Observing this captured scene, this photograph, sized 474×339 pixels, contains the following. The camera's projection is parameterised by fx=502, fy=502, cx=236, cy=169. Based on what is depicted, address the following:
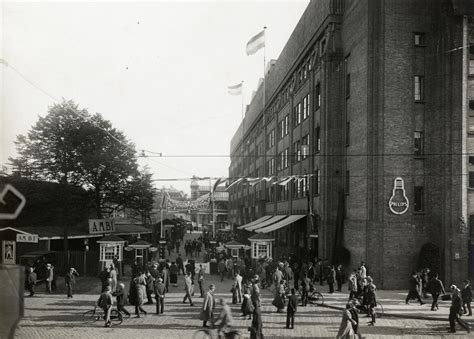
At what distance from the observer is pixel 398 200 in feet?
89.8

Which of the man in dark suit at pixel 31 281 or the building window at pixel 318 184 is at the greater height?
the building window at pixel 318 184

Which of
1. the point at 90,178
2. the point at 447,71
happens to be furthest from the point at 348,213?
the point at 90,178

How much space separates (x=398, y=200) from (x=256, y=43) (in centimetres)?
2494

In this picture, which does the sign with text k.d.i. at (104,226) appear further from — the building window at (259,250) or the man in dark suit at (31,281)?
the building window at (259,250)

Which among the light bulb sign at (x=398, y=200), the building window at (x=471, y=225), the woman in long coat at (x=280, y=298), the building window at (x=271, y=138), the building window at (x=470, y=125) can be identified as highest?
the building window at (x=271, y=138)

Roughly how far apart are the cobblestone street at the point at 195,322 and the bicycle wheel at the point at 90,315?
222 mm

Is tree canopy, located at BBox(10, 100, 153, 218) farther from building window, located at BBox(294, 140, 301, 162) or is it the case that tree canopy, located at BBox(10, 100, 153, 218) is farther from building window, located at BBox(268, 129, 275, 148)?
building window, located at BBox(268, 129, 275, 148)

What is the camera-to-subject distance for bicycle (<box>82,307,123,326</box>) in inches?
703

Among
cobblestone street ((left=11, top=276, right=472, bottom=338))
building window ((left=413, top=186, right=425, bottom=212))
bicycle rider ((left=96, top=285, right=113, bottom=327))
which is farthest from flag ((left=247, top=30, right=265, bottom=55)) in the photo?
bicycle rider ((left=96, top=285, right=113, bottom=327))

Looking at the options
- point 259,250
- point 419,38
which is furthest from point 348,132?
point 259,250

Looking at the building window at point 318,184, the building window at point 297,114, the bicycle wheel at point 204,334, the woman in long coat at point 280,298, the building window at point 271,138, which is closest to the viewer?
the bicycle wheel at point 204,334

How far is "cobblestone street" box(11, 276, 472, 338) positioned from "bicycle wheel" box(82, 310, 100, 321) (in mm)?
222

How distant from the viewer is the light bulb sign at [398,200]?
89.5 feet

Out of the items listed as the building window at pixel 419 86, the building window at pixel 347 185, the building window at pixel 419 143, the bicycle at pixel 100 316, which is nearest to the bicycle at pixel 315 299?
the bicycle at pixel 100 316
